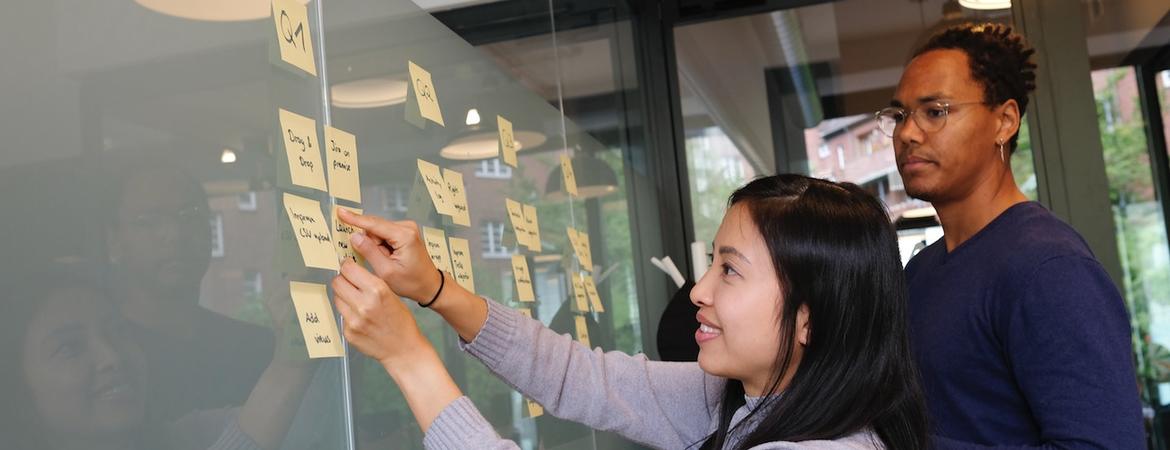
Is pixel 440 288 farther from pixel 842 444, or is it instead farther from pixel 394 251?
pixel 842 444

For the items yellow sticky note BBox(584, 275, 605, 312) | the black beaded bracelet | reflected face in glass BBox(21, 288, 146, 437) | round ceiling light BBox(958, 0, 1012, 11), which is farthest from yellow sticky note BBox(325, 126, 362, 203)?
round ceiling light BBox(958, 0, 1012, 11)

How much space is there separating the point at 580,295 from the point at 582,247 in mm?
123

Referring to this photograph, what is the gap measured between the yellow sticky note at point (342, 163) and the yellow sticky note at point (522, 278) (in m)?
0.59

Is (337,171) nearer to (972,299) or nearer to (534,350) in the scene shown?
(534,350)

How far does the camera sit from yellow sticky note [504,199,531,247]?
5.71ft

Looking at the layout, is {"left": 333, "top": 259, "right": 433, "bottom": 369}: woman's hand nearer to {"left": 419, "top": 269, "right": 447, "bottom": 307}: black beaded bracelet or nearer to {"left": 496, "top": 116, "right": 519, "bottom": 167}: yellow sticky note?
{"left": 419, "top": 269, "right": 447, "bottom": 307}: black beaded bracelet

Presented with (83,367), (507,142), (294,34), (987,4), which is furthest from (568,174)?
(987,4)

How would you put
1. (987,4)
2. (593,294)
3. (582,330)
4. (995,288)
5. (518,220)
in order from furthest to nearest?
(987,4) → (593,294) → (582,330) → (518,220) → (995,288)

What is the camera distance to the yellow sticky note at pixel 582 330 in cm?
214

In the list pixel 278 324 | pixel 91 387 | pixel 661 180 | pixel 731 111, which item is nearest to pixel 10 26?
pixel 91 387

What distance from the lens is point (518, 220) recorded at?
1774 millimetres

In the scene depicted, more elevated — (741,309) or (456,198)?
(456,198)

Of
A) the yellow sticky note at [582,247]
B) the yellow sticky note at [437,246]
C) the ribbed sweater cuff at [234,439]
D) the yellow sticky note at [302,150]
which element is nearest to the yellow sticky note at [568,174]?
the yellow sticky note at [582,247]

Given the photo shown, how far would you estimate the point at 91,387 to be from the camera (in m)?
0.71
